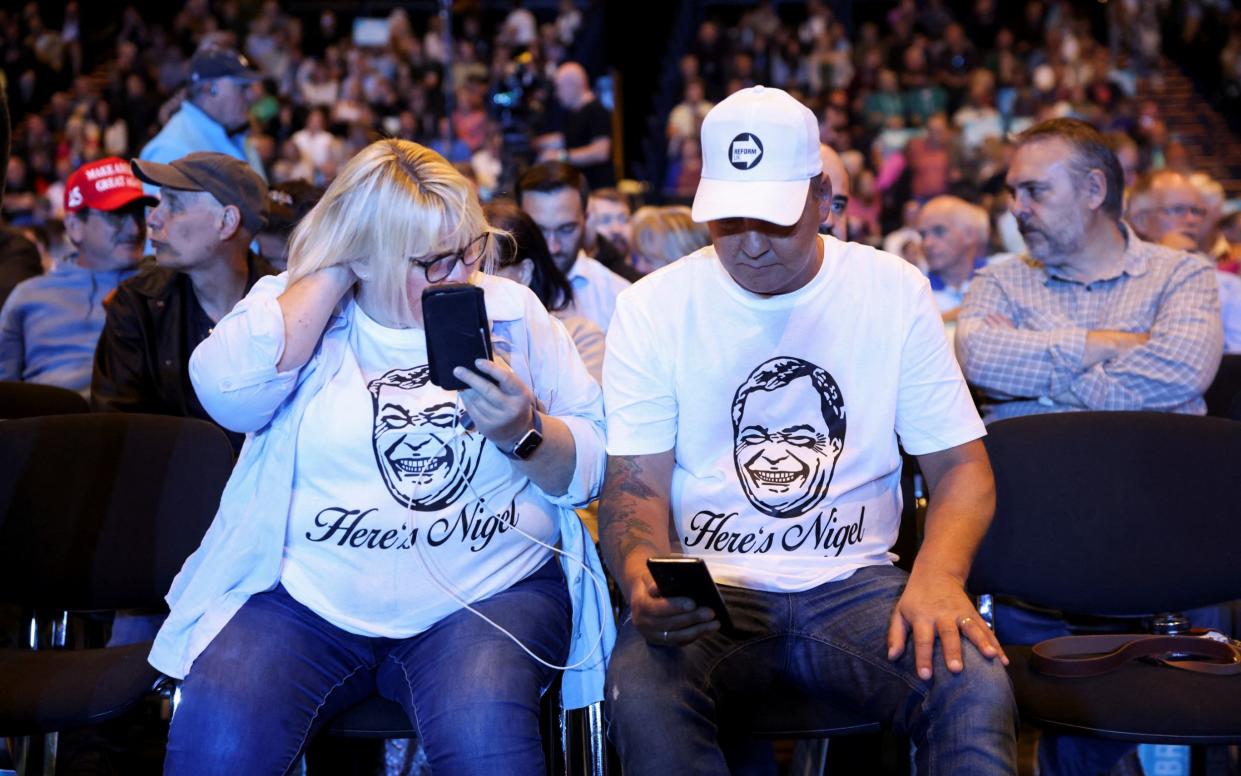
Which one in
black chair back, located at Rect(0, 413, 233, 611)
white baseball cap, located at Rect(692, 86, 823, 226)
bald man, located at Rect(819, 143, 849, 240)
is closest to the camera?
white baseball cap, located at Rect(692, 86, 823, 226)

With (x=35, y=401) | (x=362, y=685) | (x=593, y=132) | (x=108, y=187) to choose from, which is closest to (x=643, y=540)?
(x=362, y=685)

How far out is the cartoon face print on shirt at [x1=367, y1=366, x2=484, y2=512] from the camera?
2.46m

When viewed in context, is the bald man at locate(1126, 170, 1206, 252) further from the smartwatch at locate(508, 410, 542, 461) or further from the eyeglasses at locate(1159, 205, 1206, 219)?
the smartwatch at locate(508, 410, 542, 461)

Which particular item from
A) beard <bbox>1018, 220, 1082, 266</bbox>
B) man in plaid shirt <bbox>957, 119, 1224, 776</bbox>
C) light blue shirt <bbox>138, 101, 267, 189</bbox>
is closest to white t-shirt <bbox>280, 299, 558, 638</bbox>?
man in plaid shirt <bbox>957, 119, 1224, 776</bbox>

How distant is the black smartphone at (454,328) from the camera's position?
224 cm

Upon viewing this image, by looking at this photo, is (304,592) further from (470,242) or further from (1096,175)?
(1096,175)

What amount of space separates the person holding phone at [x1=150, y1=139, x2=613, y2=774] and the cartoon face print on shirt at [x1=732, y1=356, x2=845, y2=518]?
296 millimetres

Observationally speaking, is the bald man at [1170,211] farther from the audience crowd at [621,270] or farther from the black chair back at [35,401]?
the black chair back at [35,401]

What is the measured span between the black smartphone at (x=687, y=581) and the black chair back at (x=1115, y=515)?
0.94 metres

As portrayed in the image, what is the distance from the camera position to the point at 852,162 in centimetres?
1159

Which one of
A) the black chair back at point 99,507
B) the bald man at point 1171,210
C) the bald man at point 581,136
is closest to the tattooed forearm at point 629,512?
the black chair back at point 99,507

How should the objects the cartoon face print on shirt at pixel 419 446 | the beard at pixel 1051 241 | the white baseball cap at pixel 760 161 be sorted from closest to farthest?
the white baseball cap at pixel 760 161 → the cartoon face print on shirt at pixel 419 446 → the beard at pixel 1051 241

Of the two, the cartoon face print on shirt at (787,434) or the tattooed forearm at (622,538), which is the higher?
the cartoon face print on shirt at (787,434)

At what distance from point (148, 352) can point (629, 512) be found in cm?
175
